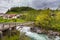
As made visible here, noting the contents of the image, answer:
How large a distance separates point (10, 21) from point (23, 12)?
1.24 feet

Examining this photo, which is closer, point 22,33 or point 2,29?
point 2,29

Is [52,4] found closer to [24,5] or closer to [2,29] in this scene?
[24,5]

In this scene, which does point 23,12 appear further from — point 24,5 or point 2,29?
point 2,29

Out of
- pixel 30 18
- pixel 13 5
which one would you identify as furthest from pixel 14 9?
pixel 30 18

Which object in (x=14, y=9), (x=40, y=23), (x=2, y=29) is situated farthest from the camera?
(x=40, y=23)

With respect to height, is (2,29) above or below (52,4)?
below

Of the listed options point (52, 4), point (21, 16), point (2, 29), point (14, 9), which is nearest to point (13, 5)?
point (14, 9)

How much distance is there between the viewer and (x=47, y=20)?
13.8 feet

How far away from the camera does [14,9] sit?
374 centimetres

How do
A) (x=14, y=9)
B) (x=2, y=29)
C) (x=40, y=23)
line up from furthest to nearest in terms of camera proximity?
(x=40, y=23) → (x=14, y=9) → (x=2, y=29)

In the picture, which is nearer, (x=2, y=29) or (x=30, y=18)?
(x=2, y=29)

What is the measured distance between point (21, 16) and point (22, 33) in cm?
42

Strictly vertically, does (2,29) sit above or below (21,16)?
below

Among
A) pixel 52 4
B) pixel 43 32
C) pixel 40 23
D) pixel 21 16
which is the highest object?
pixel 52 4
